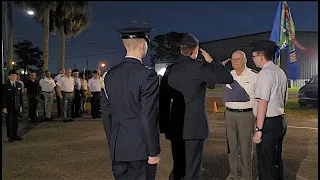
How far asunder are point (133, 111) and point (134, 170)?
22.3 inches

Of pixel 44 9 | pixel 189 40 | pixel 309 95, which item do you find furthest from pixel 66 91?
pixel 44 9

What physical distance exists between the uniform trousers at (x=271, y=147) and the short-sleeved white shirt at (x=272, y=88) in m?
0.11

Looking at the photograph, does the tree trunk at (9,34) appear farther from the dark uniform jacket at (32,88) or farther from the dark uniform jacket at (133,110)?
the dark uniform jacket at (133,110)

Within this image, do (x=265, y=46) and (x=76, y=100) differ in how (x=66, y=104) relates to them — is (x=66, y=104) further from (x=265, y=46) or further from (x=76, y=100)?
(x=265, y=46)

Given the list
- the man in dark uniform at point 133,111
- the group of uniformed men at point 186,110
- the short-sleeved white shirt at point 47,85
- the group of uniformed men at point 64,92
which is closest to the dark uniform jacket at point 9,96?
the group of uniformed men at point 64,92

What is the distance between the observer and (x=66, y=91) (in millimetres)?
13352

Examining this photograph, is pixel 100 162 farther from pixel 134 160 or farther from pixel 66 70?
pixel 66 70

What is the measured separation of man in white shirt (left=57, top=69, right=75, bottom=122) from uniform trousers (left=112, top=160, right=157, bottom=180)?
1006cm

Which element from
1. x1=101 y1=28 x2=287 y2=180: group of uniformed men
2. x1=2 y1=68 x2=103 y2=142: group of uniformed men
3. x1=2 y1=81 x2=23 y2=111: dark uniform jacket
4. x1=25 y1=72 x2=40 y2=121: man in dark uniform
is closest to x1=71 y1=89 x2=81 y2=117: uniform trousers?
x1=2 y1=68 x2=103 y2=142: group of uniformed men

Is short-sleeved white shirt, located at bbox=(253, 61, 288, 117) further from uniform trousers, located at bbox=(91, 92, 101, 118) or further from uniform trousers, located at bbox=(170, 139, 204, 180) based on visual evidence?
uniform trousers, located at bbox=(91, 92, 101, 118)

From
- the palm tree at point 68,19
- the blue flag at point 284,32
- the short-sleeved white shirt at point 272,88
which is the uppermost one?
the palm tree at point 68,19

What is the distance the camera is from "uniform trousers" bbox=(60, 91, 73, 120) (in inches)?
518

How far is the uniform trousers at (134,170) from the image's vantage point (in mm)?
3387

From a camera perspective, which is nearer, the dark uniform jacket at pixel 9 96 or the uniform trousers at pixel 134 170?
the uniform trousers at pixel 134 170
